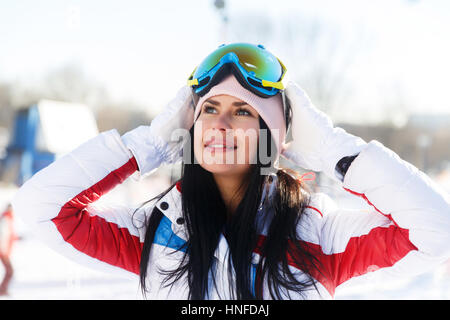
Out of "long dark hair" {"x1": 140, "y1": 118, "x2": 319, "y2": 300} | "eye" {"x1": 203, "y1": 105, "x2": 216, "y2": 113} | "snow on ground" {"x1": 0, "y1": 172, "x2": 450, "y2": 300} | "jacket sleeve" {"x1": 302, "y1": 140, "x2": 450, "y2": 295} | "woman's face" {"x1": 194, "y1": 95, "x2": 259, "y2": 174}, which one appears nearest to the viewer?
"jacket sleeve" {"x1": 302, "y1": 140, "x2": 450, "y2": 295}

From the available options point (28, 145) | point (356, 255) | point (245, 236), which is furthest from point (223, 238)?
point (28, 145)

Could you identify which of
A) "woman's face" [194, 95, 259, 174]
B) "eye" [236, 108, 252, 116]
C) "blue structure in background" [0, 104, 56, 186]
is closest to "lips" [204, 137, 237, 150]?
"woman's face" [194, 95, 259, 174]

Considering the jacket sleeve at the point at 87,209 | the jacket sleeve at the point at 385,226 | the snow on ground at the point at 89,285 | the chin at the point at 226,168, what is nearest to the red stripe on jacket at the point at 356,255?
the jacket sleeve at the point at 385,226

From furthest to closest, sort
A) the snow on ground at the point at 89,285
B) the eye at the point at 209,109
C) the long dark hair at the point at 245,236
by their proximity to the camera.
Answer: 1. the snow on ground at the point at 89,285
2. the eye at the point at 209,109
3. the long dark hair at the point at 245,236

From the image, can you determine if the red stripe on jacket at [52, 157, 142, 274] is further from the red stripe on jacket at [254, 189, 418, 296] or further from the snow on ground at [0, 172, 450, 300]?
the snow on ground at [0, 172, 450, 300]

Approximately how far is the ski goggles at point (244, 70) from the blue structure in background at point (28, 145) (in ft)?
35.8

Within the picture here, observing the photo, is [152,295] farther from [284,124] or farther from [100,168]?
[284,124]

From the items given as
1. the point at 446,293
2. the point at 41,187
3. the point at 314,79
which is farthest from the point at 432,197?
the point at 314,79

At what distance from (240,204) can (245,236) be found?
6.8 inches

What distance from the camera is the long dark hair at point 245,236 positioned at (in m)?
1.48

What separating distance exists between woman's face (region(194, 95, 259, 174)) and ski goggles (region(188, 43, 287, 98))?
0.08 meters

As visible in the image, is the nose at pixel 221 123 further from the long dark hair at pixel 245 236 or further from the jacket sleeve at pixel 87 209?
the jacket sleeve at pixel 87 209

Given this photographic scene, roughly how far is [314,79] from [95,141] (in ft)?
56.3

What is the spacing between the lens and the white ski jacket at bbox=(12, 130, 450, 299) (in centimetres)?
138
